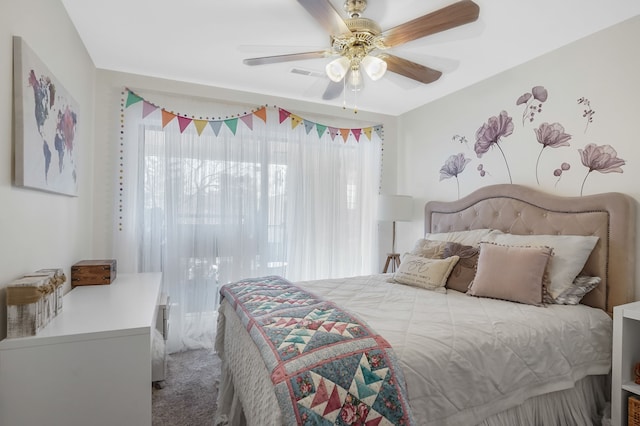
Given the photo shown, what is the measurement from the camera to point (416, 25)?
5.60 feet

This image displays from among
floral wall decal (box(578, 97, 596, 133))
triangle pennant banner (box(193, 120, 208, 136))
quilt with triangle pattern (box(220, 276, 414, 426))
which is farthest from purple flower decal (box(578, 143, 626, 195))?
triangle pennant banner (box(193, 120, 208, 136))

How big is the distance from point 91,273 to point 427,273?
2.33 meters

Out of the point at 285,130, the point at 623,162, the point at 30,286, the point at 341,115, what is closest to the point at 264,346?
the point at 30,286

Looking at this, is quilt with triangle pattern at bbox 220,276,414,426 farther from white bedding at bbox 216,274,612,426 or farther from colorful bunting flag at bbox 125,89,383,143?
colorful bunting flag at bbox 125,89,383,143

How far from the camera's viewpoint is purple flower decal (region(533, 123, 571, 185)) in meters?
2.40

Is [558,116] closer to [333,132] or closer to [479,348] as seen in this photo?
[479,348]

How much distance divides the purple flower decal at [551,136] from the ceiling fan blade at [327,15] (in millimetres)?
1735

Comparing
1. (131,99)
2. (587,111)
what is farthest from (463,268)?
(131,99)

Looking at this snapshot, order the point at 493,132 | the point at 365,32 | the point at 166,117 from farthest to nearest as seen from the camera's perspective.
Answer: the point at 166,117
the point at 493,132
the point at 365,32

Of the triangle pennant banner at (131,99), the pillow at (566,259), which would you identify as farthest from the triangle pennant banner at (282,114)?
the pillow at (566,259)

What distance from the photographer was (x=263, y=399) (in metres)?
1.23

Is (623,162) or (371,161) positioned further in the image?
(371,161)

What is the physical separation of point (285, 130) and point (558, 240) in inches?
101

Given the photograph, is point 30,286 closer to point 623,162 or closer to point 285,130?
point 285,130
